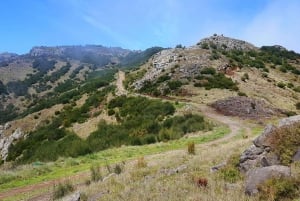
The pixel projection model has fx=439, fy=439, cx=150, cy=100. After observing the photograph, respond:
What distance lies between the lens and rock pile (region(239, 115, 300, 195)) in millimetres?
12297

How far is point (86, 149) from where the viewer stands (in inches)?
1638

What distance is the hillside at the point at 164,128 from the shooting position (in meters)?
15.7

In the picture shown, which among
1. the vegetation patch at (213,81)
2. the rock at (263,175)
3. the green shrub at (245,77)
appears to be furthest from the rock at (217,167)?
the green shrub at (245,77)

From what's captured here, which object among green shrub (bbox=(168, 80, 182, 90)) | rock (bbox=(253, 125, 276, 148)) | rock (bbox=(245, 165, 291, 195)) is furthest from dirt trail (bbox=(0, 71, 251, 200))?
green shrub (bbox=(168, 80, 182, 90))

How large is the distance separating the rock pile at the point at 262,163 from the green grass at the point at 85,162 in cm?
1197

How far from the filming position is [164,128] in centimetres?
4269

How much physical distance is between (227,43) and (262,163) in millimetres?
85214

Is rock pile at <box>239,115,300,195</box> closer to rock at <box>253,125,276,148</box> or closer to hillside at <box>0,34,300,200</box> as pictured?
rock at <box>253,125,276,148</box>

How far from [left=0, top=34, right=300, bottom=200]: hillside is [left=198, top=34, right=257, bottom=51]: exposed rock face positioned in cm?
42

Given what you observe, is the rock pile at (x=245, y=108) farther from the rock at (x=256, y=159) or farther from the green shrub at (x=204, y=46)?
the green shrub at (x=204, y=46)

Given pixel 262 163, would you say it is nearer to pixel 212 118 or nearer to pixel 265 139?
pixel 265 139

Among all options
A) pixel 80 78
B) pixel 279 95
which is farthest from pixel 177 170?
pixel 80 78

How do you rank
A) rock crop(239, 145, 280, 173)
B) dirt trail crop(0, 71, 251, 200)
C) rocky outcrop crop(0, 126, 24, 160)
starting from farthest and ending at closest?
rocky outcrop crop(0, 126, 24, 160) < dirt trail crop(0, 71, 251, 200) < rock crop(239, 145, 280, 173)

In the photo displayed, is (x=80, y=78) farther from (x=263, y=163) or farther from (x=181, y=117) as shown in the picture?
(x=263, y=163)
